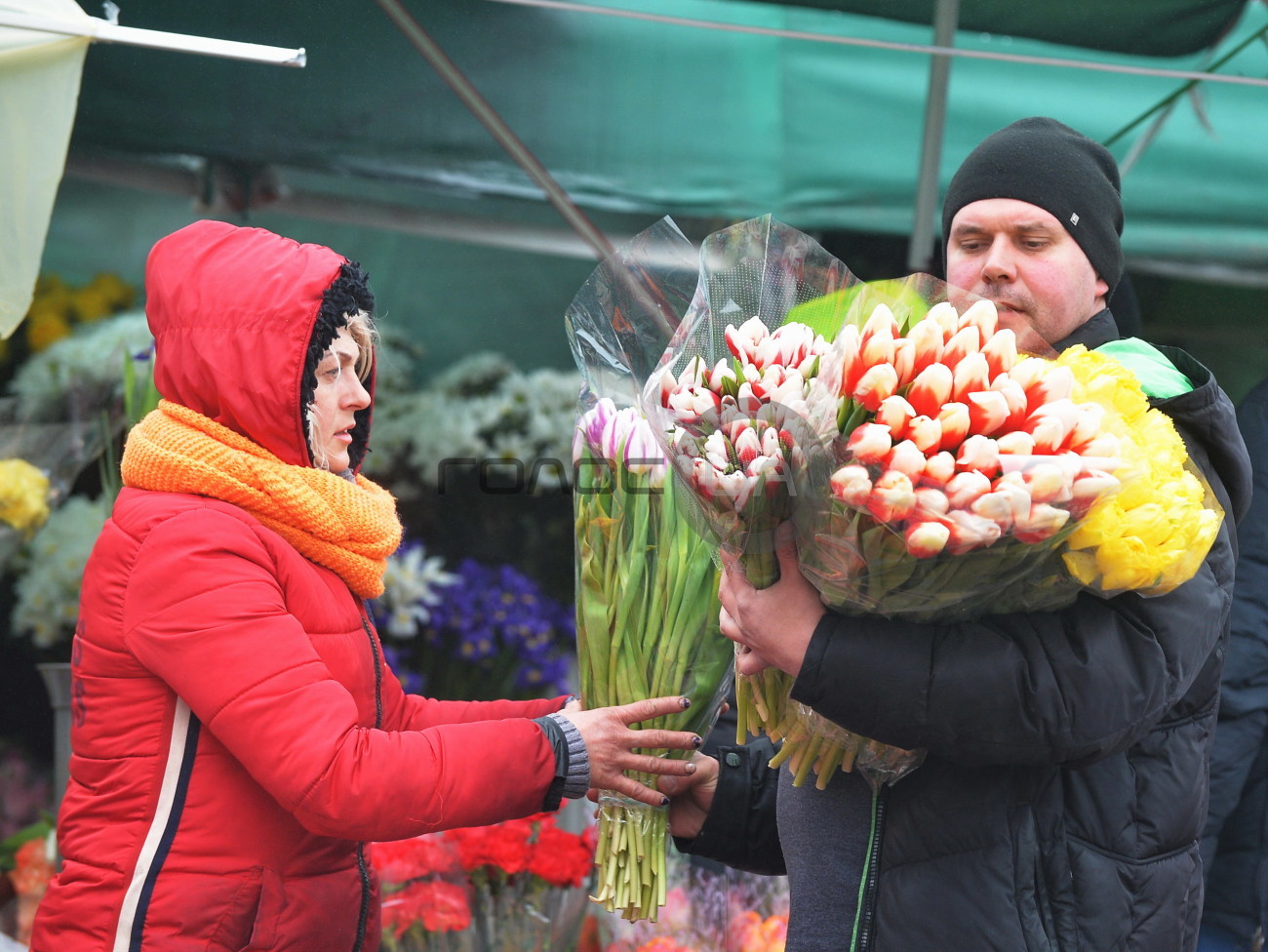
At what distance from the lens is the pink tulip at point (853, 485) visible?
1.09 metres

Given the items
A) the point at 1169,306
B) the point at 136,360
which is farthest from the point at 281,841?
the point at 1169,306

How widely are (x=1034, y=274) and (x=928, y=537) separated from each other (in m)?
0.60

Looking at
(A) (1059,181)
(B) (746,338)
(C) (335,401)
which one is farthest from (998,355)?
(C) (335,401)

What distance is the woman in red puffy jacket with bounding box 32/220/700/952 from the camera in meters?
1.37

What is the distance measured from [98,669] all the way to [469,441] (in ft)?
5.77

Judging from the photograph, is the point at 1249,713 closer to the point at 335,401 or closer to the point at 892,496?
the point at 892,496

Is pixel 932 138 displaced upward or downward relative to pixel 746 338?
upward

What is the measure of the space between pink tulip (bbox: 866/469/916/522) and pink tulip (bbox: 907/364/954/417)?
2.7 inches

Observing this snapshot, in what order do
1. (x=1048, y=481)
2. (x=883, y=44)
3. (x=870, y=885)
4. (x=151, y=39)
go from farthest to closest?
1. (x=883, y=44)
2. (x=151, y=39)
3. (x=870, y=885)
4. (x=1048, y=481)

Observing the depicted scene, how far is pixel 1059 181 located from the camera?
4.96 feet

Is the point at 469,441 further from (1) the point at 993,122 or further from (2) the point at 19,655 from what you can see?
(1) the point at 993,122

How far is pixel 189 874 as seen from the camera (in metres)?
1.39

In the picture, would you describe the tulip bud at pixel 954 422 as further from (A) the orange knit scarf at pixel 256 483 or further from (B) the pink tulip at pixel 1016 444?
(A) the orange knit scarf at pixel 256 483

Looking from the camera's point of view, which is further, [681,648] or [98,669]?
[681,648]
